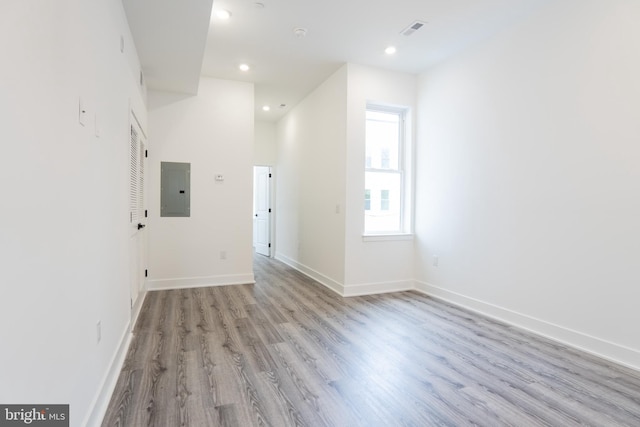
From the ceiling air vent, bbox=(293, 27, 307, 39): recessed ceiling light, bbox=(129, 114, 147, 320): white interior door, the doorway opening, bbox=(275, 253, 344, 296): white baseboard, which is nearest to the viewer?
bbox=(129, 114, 147, 320): white interior door

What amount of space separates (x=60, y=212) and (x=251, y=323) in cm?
230

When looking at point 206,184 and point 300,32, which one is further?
point 206,184

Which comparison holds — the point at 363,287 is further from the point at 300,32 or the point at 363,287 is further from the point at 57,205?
the point at 57,205

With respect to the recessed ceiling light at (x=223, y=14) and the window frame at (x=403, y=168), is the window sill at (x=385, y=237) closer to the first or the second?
the window frame at (x=403, y=168)

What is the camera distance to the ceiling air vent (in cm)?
343

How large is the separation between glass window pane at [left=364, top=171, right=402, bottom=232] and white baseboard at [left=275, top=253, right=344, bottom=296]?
0.90 m

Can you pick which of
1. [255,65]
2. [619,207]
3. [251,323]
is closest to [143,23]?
[255,65]

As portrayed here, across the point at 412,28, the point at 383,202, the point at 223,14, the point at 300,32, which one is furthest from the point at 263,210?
the point at 412,28

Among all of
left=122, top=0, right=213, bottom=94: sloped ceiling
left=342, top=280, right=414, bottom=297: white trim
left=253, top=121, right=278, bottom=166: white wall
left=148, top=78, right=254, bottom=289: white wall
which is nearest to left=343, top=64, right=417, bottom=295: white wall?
left=342, top=280, right=414, bottom=297: white trim

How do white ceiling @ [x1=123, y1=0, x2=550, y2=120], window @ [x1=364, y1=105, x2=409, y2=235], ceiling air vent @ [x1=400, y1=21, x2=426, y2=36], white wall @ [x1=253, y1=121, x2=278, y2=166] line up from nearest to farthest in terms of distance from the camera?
1. white ceiling @ [x1=123, y1=0, x2=550, y2=120]
2. ceiling air vent @ [x1=400, y1=21, x2=426, y2=36]
3. window @ [x1=364, y1=105, x2=409, y2=235]
4. white wall @ [x1=253, y1=121, x2=278, y2=166]

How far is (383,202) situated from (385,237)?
1.74 feet

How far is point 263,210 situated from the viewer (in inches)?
317

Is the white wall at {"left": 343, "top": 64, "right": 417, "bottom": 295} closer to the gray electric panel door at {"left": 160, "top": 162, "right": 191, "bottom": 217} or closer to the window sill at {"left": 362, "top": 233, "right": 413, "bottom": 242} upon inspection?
the window sill at {"left": 362, "top": 233, "right": 413, "bottom": 242}

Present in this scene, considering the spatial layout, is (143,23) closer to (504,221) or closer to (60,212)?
(60,212)
